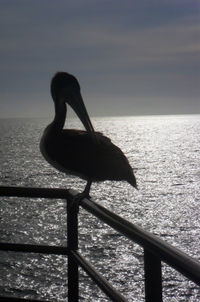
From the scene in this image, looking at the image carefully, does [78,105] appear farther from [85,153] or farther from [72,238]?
[72,238]

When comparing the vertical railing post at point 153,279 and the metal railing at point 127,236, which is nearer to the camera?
the metal railing at point 127,236

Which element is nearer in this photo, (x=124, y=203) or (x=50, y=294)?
(x=50, y=294)

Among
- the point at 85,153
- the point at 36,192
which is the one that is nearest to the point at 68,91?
the point at 85,153

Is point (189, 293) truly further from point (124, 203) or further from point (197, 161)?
point (197, 161)

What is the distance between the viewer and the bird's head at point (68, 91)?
538 centimetres

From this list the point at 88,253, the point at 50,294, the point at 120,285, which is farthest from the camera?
the point at 88,253

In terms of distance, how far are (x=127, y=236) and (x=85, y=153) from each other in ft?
7.65

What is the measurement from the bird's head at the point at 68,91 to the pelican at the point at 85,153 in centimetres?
3

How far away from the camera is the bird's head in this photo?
538 centimetres

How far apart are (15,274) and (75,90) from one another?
22.8 m

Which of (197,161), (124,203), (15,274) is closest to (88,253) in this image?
(15,274)

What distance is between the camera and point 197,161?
104 metres

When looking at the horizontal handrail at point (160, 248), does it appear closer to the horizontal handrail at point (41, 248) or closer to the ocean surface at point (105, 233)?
the horizontal handrail at point (41, 248)

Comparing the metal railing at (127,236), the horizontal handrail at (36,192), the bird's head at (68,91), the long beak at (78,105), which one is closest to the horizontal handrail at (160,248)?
the metal railing at (127,236)
